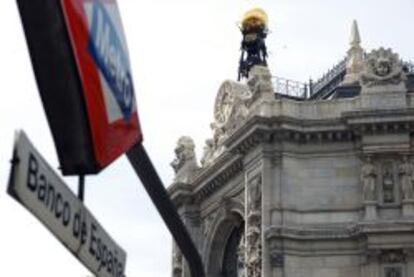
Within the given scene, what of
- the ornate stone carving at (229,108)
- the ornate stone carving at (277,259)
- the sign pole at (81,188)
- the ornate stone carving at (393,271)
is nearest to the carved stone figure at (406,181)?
the ornate stone carving at (393,271)

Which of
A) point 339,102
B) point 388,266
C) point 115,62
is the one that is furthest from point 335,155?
point 115,62

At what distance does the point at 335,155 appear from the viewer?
39531 mm

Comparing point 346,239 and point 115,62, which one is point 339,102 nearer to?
point 346,239

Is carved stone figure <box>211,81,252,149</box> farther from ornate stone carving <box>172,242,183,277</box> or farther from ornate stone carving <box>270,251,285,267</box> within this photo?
ornate stone carving <box>270,251,285,267</box>

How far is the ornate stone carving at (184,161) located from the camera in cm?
4828

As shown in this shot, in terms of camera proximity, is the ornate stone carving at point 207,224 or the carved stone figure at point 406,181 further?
the ornate stone carving at point 207,224

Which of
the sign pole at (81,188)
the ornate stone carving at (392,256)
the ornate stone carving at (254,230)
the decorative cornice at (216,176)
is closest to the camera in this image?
the sign pole at (81,188)

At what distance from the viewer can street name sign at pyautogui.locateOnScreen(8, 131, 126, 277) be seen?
5.08m

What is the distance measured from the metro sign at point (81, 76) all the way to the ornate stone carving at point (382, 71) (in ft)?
111

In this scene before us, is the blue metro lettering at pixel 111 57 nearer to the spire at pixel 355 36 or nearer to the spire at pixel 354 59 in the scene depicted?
the spire at pixel 354 59

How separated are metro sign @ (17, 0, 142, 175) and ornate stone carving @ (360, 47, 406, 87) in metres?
33.8

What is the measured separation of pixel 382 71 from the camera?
131 feet

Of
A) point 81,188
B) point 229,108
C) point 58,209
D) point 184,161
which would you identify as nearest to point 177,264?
point 184,161

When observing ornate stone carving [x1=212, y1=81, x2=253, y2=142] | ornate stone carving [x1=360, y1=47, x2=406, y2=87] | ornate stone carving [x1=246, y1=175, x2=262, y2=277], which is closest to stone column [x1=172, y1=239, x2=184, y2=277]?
ornate stone carving [x1=212, y1=81, x2=253, y2=142]
